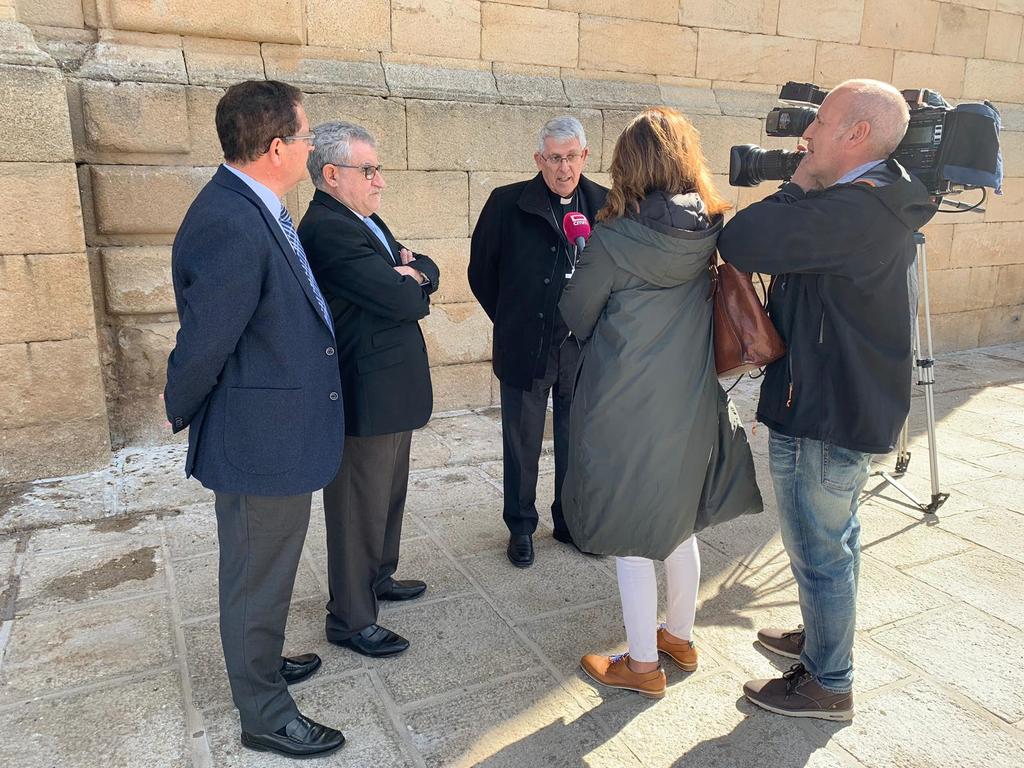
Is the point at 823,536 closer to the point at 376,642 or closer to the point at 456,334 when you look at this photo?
the point at 376,642

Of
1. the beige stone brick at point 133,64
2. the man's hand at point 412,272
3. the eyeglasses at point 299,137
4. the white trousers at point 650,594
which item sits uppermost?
the beige stone brick at point 133,64

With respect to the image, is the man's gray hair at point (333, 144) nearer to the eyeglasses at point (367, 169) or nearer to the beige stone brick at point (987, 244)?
the eyeglasses at point (367, 169)

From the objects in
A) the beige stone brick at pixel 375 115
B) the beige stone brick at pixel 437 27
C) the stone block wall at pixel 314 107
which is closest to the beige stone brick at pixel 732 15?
the stone block wall at pixel 314 107

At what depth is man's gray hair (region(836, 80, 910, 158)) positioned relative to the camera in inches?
87.7

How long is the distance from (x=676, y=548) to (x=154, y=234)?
363 centimetres

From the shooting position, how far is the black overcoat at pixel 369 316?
254 cm

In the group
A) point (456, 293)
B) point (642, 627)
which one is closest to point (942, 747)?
point (642, 627)

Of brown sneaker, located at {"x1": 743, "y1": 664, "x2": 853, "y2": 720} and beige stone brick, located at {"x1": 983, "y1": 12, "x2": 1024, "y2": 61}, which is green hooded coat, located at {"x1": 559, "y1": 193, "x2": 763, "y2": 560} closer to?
brown sneaker, located at {"x1": 743, "y1": 664, "x2": 853, "y2": 720}

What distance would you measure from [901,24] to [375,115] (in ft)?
16.6

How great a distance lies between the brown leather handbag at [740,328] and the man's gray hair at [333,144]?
1.18m

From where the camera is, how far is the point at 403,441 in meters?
2.96

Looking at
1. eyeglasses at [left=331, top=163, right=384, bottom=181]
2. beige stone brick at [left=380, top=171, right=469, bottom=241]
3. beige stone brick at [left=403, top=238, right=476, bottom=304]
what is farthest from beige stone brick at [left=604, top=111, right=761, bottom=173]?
eyeglasses at [left=331, top=163, right=384, bottom=181]

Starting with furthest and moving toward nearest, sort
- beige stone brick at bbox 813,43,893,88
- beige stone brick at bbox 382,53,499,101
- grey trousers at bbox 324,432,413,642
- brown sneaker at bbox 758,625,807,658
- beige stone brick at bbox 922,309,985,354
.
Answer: beige stone brick at bbox 922,309,985,354 < beige stone brick at bbox 813,43,893,88 < beige stone brick at bbox 382,53,499,101 < brown sneaker at bbox 758,625,807,658 < grey trousers at bbox 324,432,413,642

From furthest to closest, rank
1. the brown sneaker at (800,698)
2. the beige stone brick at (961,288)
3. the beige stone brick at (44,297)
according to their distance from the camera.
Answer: the beige stone brick at (961,288) → the beige stone brick at (44,297) → the brown sneaker at (800,698)
